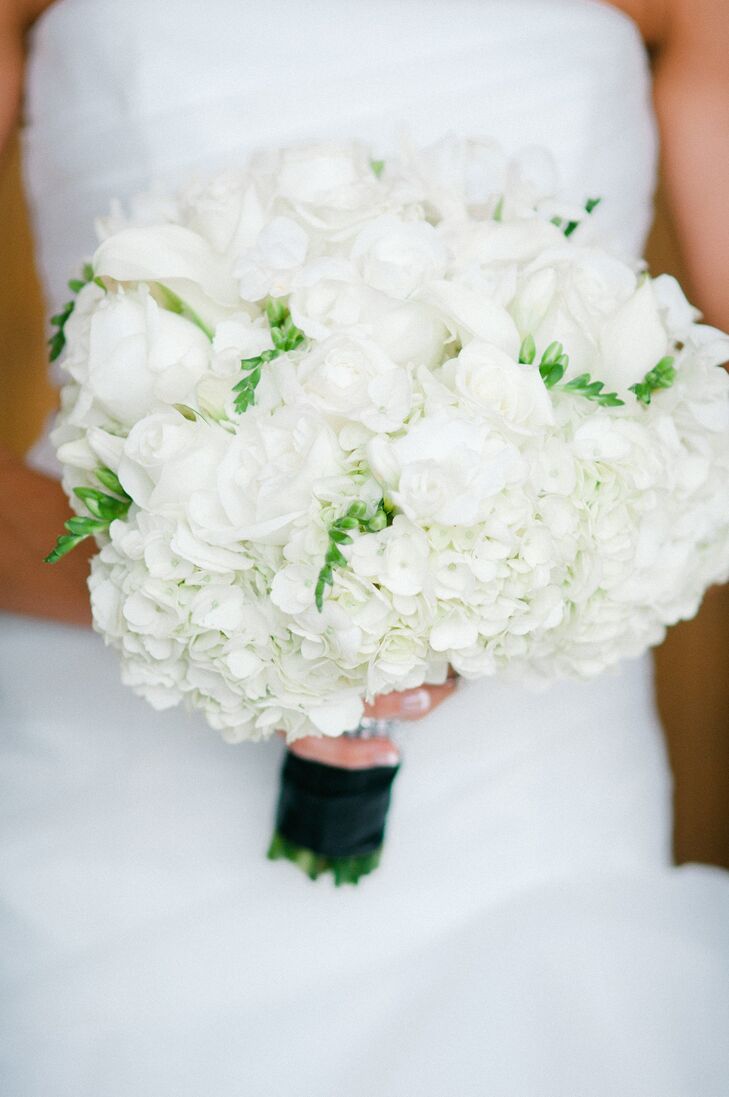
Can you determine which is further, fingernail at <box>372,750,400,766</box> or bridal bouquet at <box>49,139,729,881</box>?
fingernail at <box>372,750,400,766</box>

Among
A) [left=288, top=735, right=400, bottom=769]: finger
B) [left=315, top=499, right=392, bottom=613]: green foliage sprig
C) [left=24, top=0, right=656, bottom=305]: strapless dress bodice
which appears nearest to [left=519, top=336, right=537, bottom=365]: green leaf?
[left=315, top=499, right=392, bottom=613]: green foliage sprig

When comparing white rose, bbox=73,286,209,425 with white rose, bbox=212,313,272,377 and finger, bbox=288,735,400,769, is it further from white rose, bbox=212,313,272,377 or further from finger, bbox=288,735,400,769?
finger, bbox=288,735,400,769

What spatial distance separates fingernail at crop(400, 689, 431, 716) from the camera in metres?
0.97

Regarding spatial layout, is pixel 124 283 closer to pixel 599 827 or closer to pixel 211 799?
pixel 211 799

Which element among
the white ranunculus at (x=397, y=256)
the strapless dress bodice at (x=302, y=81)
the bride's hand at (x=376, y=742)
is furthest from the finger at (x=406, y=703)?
the strapless dress bodice at (x=302, y=81)

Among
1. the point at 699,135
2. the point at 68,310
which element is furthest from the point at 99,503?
the point at 699,135

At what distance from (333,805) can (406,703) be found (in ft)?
0.51

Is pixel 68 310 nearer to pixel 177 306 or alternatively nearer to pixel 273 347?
pixel 177 306

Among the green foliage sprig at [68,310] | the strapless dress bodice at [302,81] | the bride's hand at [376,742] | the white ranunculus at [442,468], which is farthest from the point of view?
the strapless dress bodice at [302,81]

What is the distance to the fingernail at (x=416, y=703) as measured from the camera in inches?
38.2

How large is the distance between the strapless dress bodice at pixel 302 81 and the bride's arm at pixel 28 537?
41 mm

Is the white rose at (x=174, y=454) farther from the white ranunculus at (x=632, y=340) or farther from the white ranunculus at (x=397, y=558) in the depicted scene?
the white ranunculus at (x=632, y=340)

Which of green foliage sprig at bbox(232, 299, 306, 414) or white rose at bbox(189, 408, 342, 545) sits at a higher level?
green foliage sprig at bbox(232, 299, 306, 414)

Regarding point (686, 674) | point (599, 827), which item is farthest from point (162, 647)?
point (686, 674)
